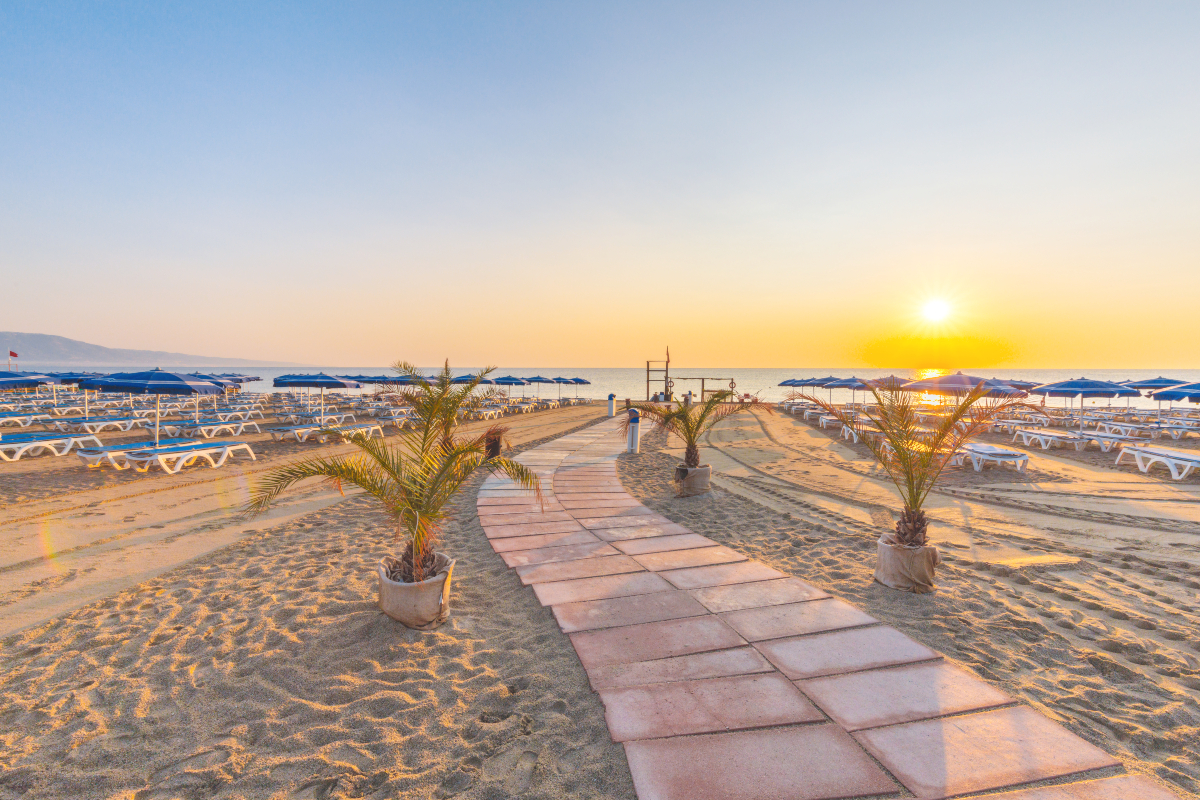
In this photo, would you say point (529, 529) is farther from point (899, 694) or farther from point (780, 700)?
point (899, 694)

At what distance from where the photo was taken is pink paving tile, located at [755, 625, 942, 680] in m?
2.69

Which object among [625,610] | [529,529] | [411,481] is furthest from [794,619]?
[529,529]

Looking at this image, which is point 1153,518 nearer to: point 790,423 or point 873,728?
point 873,728

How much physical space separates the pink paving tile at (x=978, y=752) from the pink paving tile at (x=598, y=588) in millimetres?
1805

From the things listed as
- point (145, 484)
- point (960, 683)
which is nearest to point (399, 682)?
point (960, 683)

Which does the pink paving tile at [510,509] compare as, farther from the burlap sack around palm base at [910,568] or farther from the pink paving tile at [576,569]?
the burlap sack around palm base at [910,568]

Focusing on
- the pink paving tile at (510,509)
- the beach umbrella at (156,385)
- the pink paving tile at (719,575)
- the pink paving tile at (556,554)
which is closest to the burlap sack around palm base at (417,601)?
the pink paving tile at (556,554)

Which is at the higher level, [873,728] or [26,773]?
[873,728]

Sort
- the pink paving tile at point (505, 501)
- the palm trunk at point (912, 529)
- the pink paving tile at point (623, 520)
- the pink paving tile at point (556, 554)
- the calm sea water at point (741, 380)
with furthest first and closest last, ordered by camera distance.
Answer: the calm sea water at point (741, 380) < the pink paving tile at point (505, 501) < the pink paving tile at point (623, 520) < the pink paving tile at point (556, 554) < the palm trunk at point (912, 529)

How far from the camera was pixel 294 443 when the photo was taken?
12.8m

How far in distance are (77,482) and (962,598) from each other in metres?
12.1

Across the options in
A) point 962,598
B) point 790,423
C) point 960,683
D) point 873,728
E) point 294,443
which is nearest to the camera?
point 873,728

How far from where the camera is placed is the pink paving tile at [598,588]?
3.64 meters

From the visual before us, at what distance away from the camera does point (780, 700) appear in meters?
2.42
